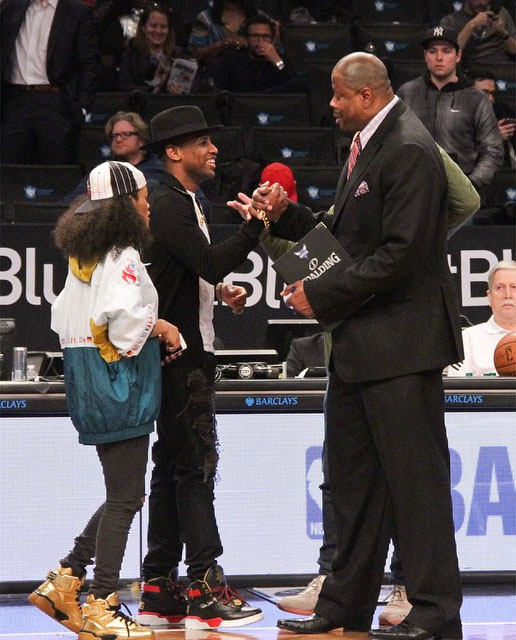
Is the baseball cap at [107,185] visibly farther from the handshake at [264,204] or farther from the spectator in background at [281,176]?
the spectator in background at [281,176]

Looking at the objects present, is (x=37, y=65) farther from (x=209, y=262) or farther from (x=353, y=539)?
(x=353, y=539)

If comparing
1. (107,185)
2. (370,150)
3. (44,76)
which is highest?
(44,76)

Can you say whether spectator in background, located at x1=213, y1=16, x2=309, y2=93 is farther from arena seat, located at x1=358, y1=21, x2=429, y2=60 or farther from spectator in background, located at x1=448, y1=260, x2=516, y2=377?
spectator in background, located at x1=448, y1=260, x2=516, y2=377

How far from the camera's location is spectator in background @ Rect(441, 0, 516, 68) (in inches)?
456

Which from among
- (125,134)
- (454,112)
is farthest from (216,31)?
(454,112)

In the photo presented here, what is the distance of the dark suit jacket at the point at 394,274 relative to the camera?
4.25 meters

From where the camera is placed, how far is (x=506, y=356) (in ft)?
19.7

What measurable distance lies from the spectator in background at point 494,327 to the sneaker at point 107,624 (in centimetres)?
282

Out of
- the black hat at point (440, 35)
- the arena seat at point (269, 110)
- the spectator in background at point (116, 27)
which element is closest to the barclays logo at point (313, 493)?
the black hat at point (440, 35)

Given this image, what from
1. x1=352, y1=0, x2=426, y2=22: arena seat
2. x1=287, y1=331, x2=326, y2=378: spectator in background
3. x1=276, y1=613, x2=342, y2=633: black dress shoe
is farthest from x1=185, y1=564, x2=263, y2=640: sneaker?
x1=352, y1=0, x2=426, y2=22: arena seat

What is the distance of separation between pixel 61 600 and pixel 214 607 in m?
0.61

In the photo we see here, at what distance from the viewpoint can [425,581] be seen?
4238 mm

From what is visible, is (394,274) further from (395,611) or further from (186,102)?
(186,102)

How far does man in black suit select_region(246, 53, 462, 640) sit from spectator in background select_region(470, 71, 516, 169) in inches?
233
